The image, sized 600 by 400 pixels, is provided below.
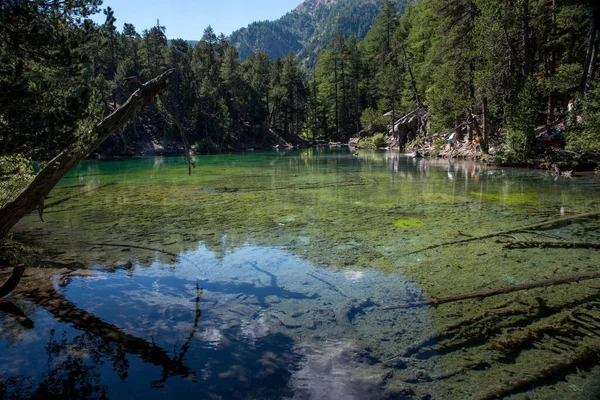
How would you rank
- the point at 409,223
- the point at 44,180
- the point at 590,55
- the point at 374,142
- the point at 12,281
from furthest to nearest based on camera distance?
1. the point at 374,142
2. the point at 590,55
3. the point at 409,223
4. the point at 44,180
5. the point at 12,281

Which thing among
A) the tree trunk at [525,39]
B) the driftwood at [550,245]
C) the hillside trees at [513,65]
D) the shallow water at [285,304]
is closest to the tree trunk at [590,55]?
the hillside trees at [513,65]

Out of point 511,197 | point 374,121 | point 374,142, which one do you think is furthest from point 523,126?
point 374,121

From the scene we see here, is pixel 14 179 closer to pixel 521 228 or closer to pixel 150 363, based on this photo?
pixel 150 363

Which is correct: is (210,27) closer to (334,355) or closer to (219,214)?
(219,214)

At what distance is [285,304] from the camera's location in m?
6.30

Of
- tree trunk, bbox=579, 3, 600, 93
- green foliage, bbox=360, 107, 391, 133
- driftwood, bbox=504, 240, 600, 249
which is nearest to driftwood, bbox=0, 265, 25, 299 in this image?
driftwood, bbox=504, 240, 600, 249

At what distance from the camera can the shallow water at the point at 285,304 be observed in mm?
4254

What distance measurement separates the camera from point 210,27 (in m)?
79.7

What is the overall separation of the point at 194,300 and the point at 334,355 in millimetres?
2861

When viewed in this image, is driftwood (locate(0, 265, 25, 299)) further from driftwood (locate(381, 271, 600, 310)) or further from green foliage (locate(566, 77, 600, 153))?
green foliage (locate(566, 77, 600, 153))

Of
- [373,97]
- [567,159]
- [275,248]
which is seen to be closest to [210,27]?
[373,97]

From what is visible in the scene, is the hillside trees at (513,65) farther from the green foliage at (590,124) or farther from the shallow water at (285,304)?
the shallow water at (285,304)

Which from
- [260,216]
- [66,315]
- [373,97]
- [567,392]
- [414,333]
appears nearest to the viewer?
[567,392]

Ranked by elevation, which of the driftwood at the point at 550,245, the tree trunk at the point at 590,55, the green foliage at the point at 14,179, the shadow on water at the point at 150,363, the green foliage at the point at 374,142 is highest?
the tree trunk at the point at 590,55
